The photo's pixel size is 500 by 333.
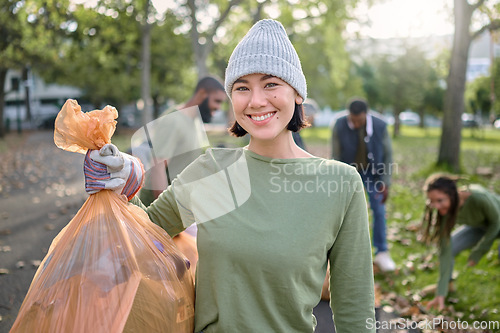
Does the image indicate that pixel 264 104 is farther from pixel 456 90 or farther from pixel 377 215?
pixel 456 90

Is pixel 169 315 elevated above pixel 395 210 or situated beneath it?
elevated above

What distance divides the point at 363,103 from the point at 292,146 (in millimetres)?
4254

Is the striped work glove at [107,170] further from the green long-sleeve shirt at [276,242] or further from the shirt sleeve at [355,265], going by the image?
the shirt sleeve at [355,265]

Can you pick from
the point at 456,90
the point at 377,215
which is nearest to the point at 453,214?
the point at 377,215

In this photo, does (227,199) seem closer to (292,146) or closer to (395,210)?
(292,146)

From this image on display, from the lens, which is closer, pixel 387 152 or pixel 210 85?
pixel 210 85

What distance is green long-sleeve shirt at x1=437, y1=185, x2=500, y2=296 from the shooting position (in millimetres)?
4535

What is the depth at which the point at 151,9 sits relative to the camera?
16.9 m

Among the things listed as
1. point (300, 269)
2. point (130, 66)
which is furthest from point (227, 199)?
point (130, 66)

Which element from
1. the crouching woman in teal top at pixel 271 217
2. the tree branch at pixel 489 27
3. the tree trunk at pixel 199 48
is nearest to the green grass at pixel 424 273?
the crouching woman in teal top at pixel 271 217

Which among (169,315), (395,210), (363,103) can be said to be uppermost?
(363,103)

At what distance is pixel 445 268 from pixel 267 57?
3.68m

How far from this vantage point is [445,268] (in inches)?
178

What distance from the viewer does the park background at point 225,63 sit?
5410 millimetres
